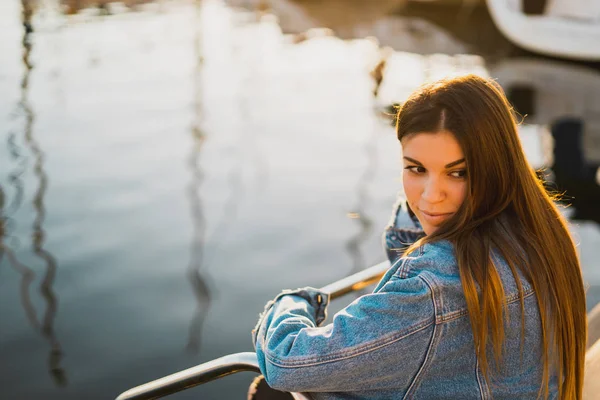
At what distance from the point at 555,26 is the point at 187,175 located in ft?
25.7

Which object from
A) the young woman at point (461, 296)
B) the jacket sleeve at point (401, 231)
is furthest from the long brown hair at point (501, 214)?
the jacket sleeve at point (401, 231)

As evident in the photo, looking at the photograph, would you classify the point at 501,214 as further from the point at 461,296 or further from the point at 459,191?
the point at 461,296

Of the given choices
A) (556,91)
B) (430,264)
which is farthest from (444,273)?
(556,91)

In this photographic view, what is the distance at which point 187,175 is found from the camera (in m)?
6.18

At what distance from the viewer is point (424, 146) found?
139cm

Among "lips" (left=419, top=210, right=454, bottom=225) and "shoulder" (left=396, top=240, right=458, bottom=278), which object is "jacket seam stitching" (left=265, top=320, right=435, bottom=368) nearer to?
"shoulder" (left=396, top=240, right=458, bottom=278)

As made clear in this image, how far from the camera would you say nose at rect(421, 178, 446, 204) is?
4.61 ft

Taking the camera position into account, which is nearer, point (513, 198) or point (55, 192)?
point (513, 198)

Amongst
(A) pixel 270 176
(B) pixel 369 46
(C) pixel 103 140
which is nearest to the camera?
(A) pixel 270 176

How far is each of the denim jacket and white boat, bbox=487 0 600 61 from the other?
1088 centimetres

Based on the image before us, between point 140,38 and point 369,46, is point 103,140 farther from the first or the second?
point 369,46

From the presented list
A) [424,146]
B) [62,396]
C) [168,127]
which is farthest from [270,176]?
[424,146]

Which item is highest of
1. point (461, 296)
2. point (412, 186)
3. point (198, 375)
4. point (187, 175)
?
point (412, 186)

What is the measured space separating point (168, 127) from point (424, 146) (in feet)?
20.2
